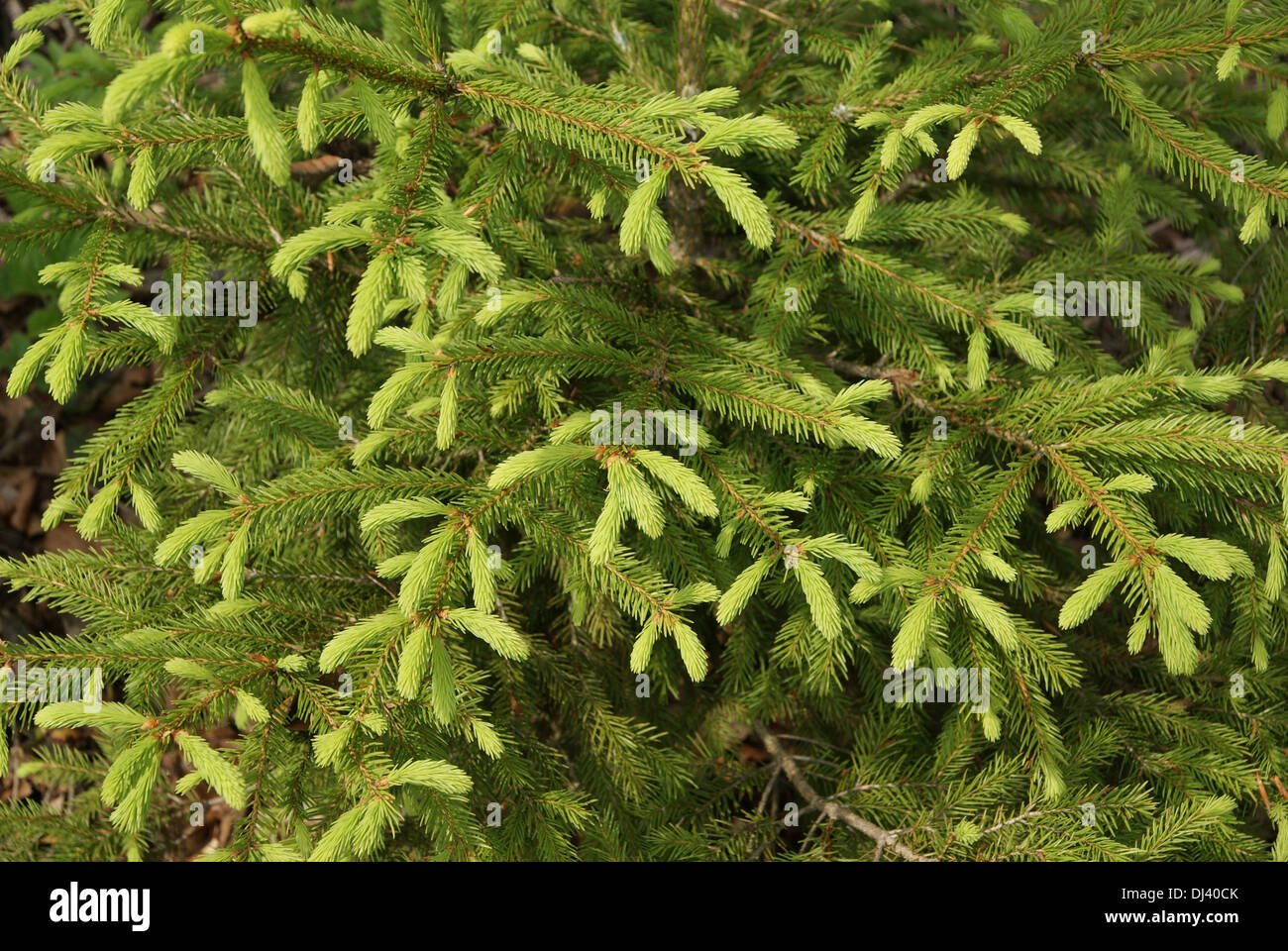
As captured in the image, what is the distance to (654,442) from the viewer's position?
1931 mm

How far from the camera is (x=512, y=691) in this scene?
7.63 ft

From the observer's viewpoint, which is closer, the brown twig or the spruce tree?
the spruce tree

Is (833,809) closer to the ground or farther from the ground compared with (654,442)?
closer to the ground

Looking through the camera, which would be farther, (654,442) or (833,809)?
(833,809)

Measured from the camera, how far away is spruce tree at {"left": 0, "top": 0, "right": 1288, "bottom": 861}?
1.67m

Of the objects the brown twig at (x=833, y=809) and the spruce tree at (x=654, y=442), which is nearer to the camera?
the spruce tree at (x=654, y=442)

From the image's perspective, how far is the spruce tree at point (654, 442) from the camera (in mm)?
1665

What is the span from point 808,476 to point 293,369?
1516 mm

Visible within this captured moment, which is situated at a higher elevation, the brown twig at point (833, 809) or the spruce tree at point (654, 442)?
the spruce tree at point (654, 442)

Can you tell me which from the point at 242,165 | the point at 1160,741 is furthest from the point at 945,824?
the point at 242,165

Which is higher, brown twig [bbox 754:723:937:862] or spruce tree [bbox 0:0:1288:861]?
spruce tree [bbox 0:0:1288:861]

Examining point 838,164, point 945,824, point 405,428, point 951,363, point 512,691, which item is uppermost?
point 838,164
